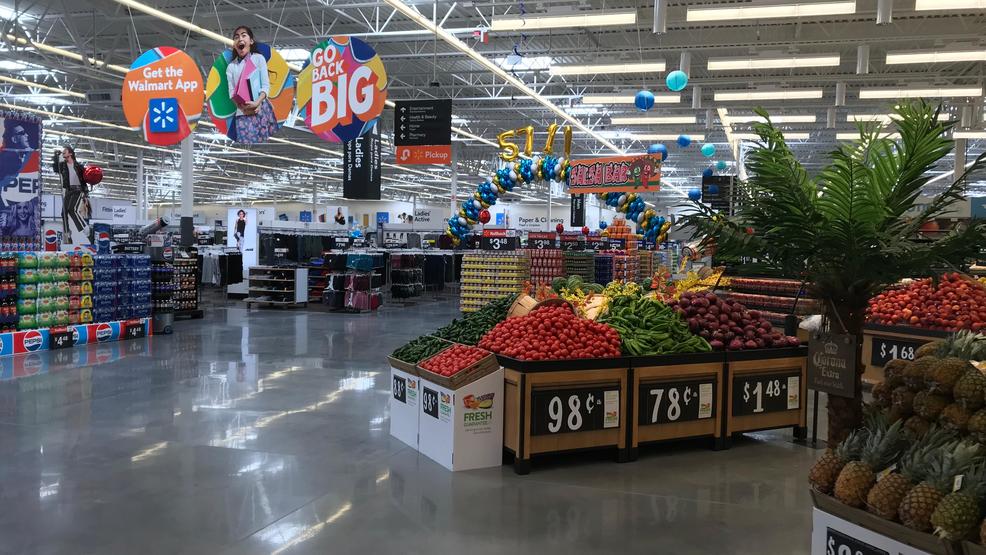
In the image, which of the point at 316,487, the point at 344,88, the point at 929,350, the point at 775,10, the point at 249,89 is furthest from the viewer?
the point at 249,89

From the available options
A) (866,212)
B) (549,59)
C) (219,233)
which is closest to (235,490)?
(866,212)

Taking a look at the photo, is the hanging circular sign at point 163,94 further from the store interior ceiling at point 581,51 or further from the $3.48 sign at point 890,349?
the $3.48 sign at point 890,349

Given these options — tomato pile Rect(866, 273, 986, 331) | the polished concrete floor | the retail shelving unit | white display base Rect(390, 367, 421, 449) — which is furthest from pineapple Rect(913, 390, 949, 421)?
the retail shelving unit

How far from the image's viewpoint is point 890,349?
25.1ft

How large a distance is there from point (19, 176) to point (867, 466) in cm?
1127

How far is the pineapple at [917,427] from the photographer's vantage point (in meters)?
2.52

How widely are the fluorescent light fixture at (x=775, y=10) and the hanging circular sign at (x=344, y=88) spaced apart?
4.44m

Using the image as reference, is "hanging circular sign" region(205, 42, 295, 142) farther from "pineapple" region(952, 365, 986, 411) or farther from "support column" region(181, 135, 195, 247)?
"pineapple" region(952, 365, 986, 411)

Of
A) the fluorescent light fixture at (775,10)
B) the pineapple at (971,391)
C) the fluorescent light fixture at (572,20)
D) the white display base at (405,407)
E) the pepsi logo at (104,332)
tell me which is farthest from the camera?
the pepsi logo at (104,332)

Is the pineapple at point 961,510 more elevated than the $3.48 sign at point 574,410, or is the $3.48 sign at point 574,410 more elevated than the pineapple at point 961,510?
the pineapple at point 961,510

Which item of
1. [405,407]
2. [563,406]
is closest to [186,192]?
[405,407]

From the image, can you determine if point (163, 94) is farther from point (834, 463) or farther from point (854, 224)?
point (834, 463)

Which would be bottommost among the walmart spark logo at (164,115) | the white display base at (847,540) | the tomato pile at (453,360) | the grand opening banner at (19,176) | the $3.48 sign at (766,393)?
the $3.48 sign at (766,393)

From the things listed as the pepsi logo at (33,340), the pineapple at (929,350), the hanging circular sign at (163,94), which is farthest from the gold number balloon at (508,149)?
the pineapple at (929,350)
